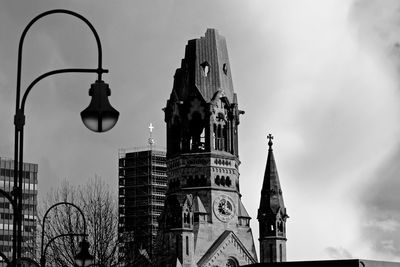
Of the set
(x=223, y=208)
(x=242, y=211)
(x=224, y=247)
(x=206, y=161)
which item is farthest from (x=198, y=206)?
(x=242, y=211)

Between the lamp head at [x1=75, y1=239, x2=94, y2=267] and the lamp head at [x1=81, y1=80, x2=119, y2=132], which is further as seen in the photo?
the lamp head at [x1=75, y1=239, x2=94, y2=267]

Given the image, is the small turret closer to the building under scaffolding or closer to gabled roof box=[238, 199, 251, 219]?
gabled roof box=[238, 199, 251, 219]

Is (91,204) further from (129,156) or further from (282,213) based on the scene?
(129,156)

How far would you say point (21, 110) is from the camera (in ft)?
103

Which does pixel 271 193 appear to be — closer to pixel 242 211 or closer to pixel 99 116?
pixel 242 211

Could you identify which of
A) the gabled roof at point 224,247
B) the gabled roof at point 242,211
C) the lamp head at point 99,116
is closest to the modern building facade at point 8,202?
the gabled roof at point 242,211

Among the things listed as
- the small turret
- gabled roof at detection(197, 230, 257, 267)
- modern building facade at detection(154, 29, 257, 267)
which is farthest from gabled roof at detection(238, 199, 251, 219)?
gabled roof at detection(197, 230, 257, 267)

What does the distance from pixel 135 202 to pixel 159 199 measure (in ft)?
12.2

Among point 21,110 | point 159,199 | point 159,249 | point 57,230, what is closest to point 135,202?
point 159,199

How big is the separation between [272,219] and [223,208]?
5193mm

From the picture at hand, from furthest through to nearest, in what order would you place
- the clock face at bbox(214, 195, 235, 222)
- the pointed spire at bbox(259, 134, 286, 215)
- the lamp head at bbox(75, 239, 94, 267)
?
the pointed spire at bbox(259, 134, 286, 215)
the clock face at bbox(214, 195, 235, 222)
the lamp head at bbox(75, 239, 94, 267)

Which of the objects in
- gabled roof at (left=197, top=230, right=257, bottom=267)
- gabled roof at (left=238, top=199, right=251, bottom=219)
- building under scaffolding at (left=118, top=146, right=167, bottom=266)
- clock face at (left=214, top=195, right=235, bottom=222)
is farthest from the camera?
building under scaffolding at (left=118, top=146, right=167, bottom=266)

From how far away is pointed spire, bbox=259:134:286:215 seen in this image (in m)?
120

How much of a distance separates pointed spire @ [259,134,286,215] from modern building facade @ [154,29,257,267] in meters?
2.83
